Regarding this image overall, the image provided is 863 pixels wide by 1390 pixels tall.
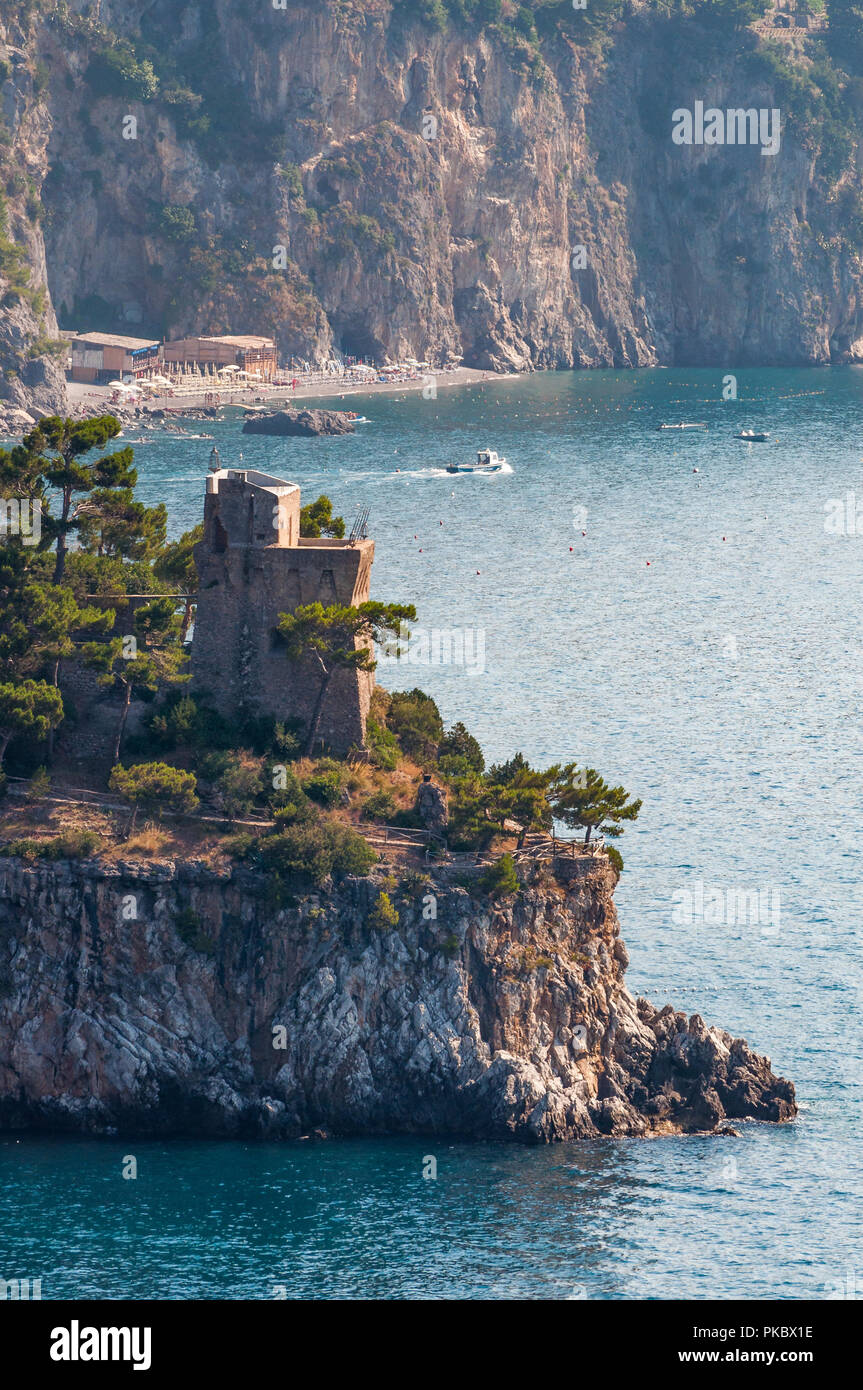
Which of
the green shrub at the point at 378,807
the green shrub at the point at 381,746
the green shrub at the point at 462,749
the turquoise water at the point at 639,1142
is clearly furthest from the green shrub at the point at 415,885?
the green shrub at the point at 462,749

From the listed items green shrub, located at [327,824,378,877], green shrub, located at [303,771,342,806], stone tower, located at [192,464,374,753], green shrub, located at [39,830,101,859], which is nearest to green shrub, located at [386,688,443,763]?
stone tower, located at [192,464,374,753]

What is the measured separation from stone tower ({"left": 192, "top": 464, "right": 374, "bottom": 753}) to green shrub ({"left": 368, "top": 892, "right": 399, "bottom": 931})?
9.84 m

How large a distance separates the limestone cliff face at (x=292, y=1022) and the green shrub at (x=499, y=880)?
0.56m

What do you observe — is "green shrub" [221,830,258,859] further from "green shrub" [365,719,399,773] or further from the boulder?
"green shrub" [365,719,399,773]

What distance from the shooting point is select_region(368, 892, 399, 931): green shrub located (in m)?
82.4

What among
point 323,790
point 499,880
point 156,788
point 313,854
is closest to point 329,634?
point 323,790

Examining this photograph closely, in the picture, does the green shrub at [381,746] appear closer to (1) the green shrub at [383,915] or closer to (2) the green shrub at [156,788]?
(2) the green shrub at [156,788]

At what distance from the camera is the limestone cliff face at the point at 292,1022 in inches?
3157

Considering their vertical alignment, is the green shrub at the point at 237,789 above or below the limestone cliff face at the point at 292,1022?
above

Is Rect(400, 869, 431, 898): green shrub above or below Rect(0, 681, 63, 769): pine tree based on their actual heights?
below

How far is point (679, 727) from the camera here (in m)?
134

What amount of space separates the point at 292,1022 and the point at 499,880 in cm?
954

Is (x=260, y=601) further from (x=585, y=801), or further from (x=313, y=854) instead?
(x=585, y=801)

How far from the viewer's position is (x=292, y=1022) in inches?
3201
